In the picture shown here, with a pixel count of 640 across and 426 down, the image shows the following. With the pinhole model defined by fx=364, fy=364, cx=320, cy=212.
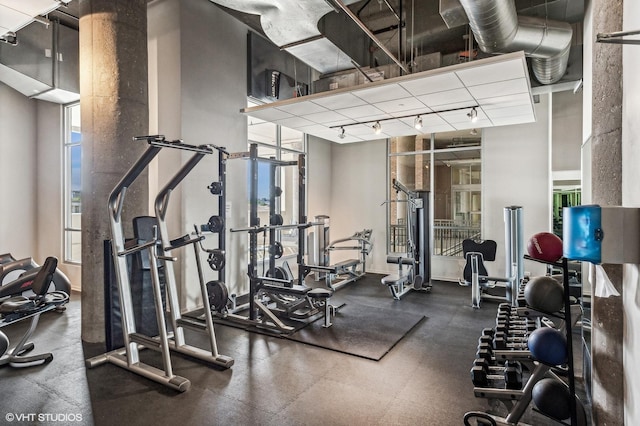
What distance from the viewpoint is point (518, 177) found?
6.78 meters

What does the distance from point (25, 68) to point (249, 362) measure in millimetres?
5700

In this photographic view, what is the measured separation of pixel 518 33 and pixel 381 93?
5.61 feet

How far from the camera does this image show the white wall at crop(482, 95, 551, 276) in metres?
6.55

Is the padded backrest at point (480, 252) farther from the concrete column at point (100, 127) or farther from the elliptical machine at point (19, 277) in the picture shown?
the elliptical machine at point (19, 277)

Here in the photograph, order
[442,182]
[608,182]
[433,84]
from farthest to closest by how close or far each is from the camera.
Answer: [442,182] → [433,84] → [608,182]

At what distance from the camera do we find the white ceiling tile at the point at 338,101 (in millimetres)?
4895

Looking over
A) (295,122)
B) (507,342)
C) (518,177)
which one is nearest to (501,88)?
(518,177)

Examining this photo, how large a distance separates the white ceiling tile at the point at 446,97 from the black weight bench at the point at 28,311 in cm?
478

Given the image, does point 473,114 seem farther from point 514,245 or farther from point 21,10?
point 21,10

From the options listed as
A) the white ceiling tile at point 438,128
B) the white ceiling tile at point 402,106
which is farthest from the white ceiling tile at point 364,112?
the white ceiling tile at point 438,128

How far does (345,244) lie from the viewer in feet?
28.4

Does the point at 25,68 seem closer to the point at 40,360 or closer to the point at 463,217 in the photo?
the point at 40,360

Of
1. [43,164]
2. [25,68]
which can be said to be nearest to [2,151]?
[43,164]

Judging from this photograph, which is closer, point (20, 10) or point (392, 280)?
point (20, 10)
